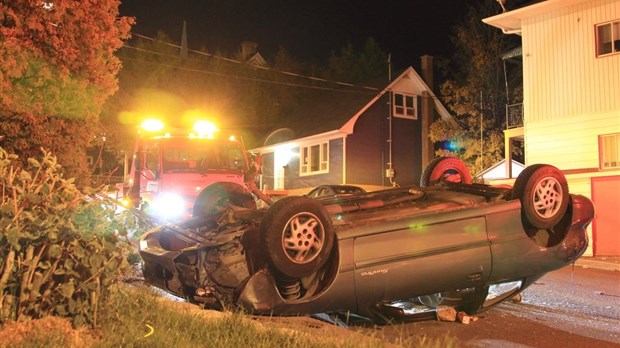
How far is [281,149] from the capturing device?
32250 mm

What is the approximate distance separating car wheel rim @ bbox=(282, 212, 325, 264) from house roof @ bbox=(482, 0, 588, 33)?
1447 centimetres

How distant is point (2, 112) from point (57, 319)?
6.39m

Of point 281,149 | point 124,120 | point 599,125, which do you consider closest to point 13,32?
point 599,125

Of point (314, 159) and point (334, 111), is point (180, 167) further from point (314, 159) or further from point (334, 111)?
point (334, 111)

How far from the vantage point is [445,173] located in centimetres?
695

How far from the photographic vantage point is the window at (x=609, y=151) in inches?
611

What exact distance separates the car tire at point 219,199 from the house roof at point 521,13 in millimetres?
13425

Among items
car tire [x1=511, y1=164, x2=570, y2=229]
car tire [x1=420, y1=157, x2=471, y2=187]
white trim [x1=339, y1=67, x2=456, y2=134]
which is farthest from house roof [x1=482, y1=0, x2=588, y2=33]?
car tire [x1=511, y1=164, x2=570, y2=229]

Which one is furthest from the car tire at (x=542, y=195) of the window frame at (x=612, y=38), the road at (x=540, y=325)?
the window frame at (x=612, y=38)

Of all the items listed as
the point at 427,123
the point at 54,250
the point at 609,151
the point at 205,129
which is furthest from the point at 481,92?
the point at 54,250

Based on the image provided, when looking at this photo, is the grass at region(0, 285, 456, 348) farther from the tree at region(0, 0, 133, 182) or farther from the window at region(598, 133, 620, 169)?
the window at region(598, 133, 620, 169)

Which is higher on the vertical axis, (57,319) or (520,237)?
(520,237)

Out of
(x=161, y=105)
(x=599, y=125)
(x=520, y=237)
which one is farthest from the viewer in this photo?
(x=161, y=105)

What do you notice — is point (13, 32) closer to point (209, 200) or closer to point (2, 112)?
point (2, 112)
